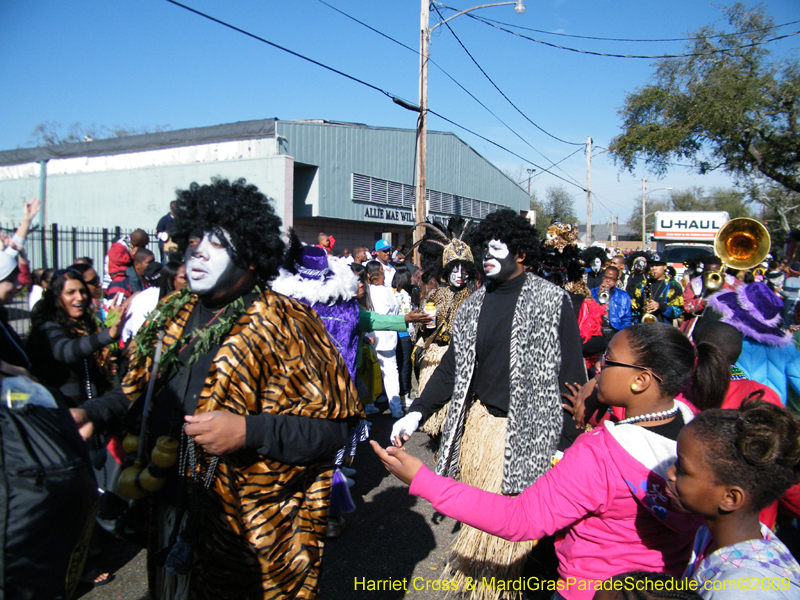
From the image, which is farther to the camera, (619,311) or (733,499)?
(619,311)

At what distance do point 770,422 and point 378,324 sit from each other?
291 cm

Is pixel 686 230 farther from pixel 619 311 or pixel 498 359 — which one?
pixel 498 359

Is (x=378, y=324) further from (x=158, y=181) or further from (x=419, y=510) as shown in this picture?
(x=158, y=181)

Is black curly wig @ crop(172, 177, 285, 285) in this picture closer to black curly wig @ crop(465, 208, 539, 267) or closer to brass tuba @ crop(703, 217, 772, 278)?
black curly wig @ crop(465, 208, 539, 267)

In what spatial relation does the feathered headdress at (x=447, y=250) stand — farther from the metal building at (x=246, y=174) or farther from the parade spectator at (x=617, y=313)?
the metal building at (x=246, y=174)

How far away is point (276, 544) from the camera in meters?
1.88

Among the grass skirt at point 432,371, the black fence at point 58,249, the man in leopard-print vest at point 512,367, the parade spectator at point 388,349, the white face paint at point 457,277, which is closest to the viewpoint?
the man in leopard-print vest at point 512,367

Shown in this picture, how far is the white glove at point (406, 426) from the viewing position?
2230 mm

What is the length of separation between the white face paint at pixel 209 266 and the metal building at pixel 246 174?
1161 centimetres

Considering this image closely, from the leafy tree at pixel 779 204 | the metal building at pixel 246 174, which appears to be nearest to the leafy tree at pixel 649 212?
the leafy tree at pixel 779 204

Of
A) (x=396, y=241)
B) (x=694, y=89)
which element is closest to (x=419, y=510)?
(x=396, y=241)

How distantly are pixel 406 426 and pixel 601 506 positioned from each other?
2.93 feet

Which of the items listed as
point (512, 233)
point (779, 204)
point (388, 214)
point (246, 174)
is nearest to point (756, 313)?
point (512, 233)

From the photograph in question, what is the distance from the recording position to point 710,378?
2.23 metres
